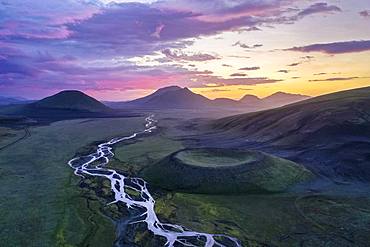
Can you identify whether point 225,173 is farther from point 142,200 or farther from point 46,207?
point 46,207

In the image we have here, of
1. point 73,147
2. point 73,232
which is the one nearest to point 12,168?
point 73,147

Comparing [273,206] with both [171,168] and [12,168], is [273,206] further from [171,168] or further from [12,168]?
[12,168]

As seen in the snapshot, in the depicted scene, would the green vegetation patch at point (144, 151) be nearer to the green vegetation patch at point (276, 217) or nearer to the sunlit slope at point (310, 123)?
the green vegetation patch at point (276, 217)

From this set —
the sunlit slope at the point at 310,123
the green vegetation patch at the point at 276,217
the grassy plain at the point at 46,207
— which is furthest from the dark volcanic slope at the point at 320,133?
the grassy plain at the point at 46,207

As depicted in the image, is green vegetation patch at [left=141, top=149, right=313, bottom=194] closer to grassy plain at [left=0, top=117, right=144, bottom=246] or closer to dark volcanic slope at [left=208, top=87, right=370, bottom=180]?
dark volcanic slope at [left=208, top=87, right=370, bottom=180]

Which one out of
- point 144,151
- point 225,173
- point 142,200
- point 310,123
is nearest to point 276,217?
point 225,173
